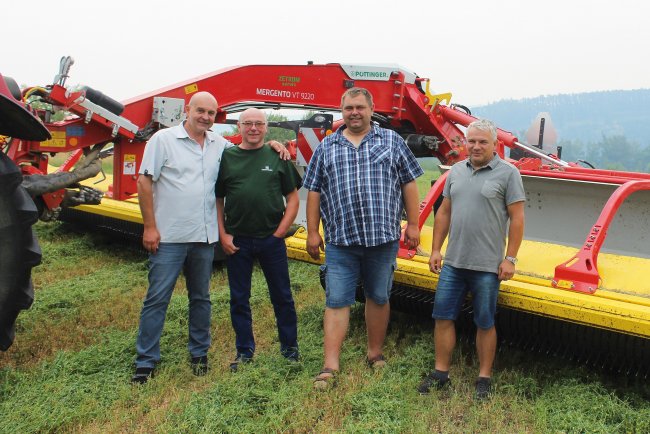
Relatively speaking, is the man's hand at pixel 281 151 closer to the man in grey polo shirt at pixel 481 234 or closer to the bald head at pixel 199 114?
the bald head at pixel 199 114

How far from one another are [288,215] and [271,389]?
92 cm

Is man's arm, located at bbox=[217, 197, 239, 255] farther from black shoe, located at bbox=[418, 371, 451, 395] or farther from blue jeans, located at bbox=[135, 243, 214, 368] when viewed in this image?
black shoe, located at bbox=[418, 371, 451, 395]

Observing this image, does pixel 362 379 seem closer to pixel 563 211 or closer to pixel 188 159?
pixel 188 159

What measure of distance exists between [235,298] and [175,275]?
0.36 m

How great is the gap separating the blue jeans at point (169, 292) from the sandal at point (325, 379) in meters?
0.67

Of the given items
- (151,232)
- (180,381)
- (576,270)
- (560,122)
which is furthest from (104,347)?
(560,122)

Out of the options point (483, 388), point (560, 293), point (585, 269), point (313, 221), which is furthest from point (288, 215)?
point (585, 269)

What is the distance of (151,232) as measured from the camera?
129 inches

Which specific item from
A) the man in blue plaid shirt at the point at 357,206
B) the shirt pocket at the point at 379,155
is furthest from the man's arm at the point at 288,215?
the shirt pocket at the point at 379,155

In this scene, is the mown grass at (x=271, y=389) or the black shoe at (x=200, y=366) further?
the black shoe at (x=200, y=366)

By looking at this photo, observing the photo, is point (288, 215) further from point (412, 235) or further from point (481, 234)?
point (481, 234)

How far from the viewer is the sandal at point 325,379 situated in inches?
126

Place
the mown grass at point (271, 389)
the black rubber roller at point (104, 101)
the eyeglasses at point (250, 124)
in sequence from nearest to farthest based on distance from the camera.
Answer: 1. the mown grass at point (271, 389)
2. the eyeglasses at point (250, 124)
3. the black rubber roller at point (104, 101)

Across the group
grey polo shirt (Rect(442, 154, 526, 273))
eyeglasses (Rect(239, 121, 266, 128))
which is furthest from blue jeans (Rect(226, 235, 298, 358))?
grey polo shirt (Rect(442, 154, 526, 273))
